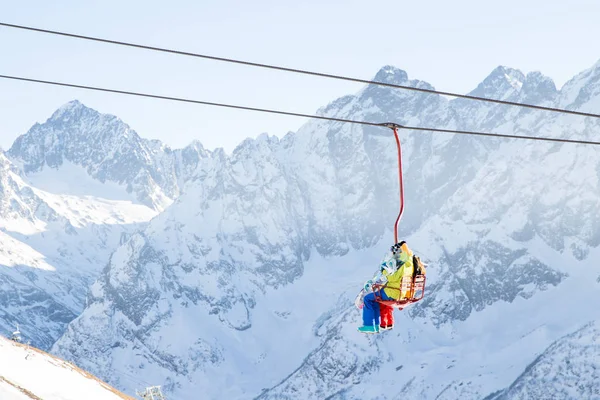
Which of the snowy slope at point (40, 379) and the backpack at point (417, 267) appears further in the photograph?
the backpack at point (417, 267)

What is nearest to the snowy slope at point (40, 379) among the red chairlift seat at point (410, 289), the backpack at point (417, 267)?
the red chairlift seat at point (410, 289)

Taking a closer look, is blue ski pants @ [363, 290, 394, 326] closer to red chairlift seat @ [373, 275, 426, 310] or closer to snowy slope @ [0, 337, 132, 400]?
red chairlift seat @ [373, 275, 426, 310]

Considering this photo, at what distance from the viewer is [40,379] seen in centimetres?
2152

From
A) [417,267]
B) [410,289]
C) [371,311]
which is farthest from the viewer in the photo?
[371,311]

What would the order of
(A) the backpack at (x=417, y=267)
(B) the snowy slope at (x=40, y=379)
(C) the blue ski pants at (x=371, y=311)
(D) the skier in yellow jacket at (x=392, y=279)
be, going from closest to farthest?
(B) the snowy slope at (x=40, y=379), (D) the skier in yellow jacket at (x=392, y=279), (A) the backpack at (x=417, y=267), (C) the blue ski pants at (x=371, y=311)

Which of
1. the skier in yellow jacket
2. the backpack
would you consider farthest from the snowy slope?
the backpack

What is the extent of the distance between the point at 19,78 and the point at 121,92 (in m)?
3.71

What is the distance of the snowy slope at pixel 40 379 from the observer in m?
19.9

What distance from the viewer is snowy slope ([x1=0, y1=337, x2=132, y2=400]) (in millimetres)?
19906

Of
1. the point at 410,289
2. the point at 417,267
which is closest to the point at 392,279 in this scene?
the point at 410,289

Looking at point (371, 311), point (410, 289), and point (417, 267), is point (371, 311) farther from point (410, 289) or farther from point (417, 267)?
point (417, 267)

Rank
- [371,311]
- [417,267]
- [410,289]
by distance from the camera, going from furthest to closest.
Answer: [371,311]
[417,267]
[410,289]

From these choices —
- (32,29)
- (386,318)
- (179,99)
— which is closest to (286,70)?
(179,99)

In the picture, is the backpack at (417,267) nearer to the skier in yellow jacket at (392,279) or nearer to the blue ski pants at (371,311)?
the skier in yellow jacket at (392,279)
